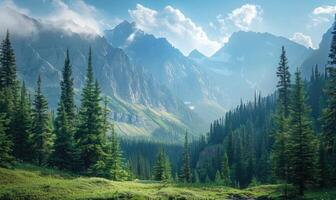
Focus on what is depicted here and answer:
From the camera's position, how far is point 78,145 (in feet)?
221

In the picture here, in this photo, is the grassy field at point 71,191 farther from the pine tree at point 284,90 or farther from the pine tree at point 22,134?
the pine tree at point 284,90

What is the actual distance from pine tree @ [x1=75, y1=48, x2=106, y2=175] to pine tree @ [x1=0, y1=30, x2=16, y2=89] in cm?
2850

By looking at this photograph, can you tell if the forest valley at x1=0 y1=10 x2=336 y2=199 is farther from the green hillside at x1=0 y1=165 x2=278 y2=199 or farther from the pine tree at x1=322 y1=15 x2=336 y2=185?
the green hillside at x1=0 y1=165 x2=278 y2=199

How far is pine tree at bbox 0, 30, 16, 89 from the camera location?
286ft

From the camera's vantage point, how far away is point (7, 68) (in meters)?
87.2

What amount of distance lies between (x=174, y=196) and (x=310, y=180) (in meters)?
18.6

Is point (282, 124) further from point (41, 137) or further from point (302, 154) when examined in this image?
point (41, 137)

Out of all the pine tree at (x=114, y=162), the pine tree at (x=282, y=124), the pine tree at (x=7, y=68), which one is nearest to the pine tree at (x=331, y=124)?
the pine tree at (x=282, y=124)

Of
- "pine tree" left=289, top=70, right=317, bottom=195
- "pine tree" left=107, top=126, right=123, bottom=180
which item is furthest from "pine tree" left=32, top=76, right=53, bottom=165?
"pine tree" left=289, top=70, right=317, bottom=195

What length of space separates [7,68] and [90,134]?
3349 centimetres

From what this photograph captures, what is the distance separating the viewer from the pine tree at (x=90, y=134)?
66875 mm

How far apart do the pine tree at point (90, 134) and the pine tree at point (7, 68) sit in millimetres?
28501

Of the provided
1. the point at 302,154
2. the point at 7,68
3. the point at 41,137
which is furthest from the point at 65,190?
the point at 7,68

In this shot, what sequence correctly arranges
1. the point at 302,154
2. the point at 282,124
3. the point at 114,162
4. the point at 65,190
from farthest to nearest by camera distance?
the point at 114,162, the point at 282,124, the point at 302,154, the point at 65,190
